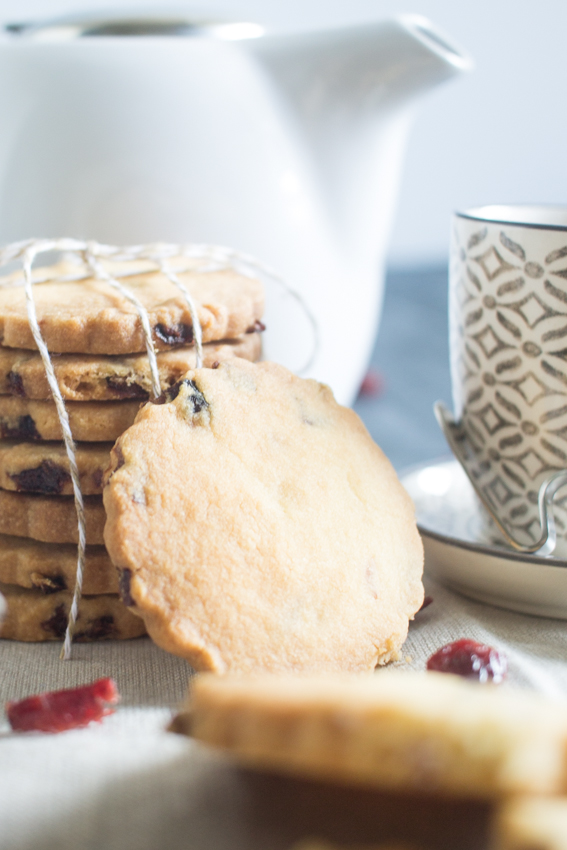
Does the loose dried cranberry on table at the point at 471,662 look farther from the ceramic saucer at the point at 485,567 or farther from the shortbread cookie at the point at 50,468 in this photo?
the shortbread cookie at the point at 50,468

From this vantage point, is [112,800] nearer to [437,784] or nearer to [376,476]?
[437,784]

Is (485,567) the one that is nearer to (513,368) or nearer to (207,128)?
(513,368)

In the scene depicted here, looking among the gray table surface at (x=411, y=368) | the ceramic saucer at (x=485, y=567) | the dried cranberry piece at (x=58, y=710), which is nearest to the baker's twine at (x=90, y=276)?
the dried cranberry piece at (x=58, y=710)

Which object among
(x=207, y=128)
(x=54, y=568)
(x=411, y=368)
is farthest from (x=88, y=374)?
(x=411, y=368)

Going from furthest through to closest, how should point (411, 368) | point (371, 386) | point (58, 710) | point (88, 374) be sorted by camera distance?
1. point (411, 368)
2. point (371, 386)
3. point (88, 374)
4. point (58, 710)

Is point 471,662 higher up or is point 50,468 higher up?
point 50,468

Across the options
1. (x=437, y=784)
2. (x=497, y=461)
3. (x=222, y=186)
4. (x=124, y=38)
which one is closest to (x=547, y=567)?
(x=497, y=461)
